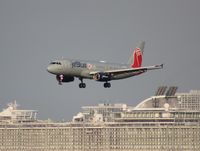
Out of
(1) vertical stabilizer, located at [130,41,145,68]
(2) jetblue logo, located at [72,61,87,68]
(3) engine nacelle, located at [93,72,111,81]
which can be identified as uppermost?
(1) vertical stabilizer, located at [130,41,145,68]

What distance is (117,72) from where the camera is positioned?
182375 mm

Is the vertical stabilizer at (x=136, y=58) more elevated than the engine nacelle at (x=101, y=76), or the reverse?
the vertical stabilizer at (x=136, y=58)

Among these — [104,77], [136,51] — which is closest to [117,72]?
[104,77]

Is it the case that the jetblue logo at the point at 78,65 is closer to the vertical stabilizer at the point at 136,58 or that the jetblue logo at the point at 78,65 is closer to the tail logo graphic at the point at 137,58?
the vertical stabilizer at the point at 136,58

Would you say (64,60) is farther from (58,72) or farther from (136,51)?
(136,51)

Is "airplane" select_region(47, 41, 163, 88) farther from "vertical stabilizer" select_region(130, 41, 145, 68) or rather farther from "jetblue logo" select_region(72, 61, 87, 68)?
"vertical stabilizer" select_region(130, 41, 145, 68)

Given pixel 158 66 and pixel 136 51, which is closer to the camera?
pixel 158 66

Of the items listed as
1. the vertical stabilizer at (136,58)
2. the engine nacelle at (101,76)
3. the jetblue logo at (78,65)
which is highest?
the vertical stabilizer at (136,58)

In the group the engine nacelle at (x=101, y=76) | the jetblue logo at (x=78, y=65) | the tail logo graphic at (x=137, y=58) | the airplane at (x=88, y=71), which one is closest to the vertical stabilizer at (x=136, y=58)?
the tail logo graphic at (x=137, y=58)

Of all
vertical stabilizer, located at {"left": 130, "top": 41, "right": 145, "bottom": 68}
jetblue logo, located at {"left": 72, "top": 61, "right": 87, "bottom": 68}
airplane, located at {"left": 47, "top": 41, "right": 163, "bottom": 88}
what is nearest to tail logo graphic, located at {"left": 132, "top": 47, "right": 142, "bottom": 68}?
vertical stabilizer, located at {"left": 130, "top": 41, "right": 145, "bottom": 68}

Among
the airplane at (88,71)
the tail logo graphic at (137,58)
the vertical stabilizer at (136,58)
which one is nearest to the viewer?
the airplane at (88,71)

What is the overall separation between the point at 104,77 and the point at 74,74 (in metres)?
3.82

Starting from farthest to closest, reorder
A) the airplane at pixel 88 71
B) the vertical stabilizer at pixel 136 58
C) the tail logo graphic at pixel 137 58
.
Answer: the tail logo graphic at pixel 137 58, the vertical stabilizer at pixel 136 58, the airplane at pixel 88 71

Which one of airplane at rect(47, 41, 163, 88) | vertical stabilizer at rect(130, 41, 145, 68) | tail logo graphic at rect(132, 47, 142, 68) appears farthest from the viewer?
tail logo graphic at rect(132, 47, 142, 68)
